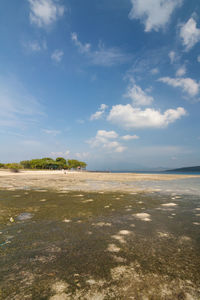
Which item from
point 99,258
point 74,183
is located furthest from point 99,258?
point 74,183

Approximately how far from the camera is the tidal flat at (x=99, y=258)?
1.61 m

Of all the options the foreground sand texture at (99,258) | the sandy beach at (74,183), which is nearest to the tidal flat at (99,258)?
the foreground sand texture at (99,258)

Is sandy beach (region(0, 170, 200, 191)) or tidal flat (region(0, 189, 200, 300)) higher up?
tidal flat (region(0, 189, 200, 300))

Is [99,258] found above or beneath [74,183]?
above

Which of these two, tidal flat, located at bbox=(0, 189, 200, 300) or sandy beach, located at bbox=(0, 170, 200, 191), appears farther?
sandy beach, located at bbox=(0, 170, 200, 191)

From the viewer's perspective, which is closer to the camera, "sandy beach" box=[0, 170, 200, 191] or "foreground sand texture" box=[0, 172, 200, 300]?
"foreground sand texture" box=[0, 172, 200, 300]

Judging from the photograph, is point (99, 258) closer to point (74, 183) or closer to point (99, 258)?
point (99, 258)

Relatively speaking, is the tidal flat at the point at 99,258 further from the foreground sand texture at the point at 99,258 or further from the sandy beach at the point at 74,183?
the sandy beach at the point at 74,183

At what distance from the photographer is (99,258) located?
222cm

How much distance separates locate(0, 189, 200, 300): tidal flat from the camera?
161cm

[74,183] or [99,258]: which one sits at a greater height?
[99,258]

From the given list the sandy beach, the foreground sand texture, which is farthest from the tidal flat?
the sandy beach

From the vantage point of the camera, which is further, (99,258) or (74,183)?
(74,183)

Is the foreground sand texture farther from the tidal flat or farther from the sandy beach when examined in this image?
the sandy beach
